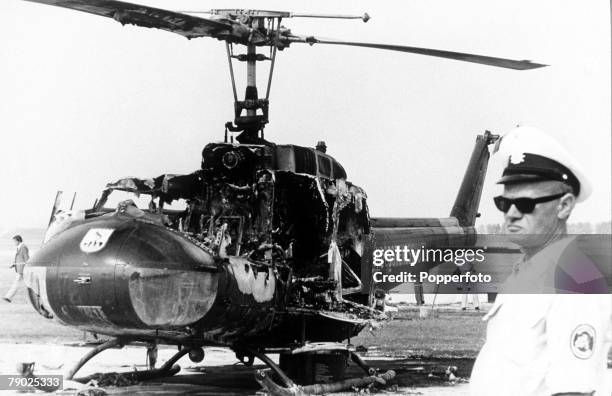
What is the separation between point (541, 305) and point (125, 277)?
4.51 metres

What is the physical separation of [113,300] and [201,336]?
38.4 inches

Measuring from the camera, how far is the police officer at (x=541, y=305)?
1.70 m

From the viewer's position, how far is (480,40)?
22.1 ft

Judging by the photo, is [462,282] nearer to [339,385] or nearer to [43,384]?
[339,385]

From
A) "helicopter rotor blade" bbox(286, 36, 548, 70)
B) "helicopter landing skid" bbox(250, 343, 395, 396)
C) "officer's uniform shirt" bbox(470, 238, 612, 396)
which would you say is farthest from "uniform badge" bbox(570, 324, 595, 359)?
"helicopter landing skid" bbox(250, 343, 395, 396)

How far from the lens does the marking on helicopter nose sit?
6.07 metres

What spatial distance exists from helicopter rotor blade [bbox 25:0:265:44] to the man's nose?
4151 millimetres

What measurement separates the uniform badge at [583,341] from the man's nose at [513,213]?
416 millimetres

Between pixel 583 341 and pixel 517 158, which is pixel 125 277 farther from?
pixel 583 341

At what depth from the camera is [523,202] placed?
6.69ft

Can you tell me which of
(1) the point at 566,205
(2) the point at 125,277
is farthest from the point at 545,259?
Result: (2) the point at 125,277

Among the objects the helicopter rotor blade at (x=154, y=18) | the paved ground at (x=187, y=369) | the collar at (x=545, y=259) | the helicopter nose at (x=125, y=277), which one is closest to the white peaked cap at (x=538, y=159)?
the collar at (x=545, y=259)

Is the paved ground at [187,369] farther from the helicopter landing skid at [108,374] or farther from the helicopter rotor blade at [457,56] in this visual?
the helicopter rotor blade at [457,56]

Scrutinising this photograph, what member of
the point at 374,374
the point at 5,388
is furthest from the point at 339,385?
the point at 5,388
